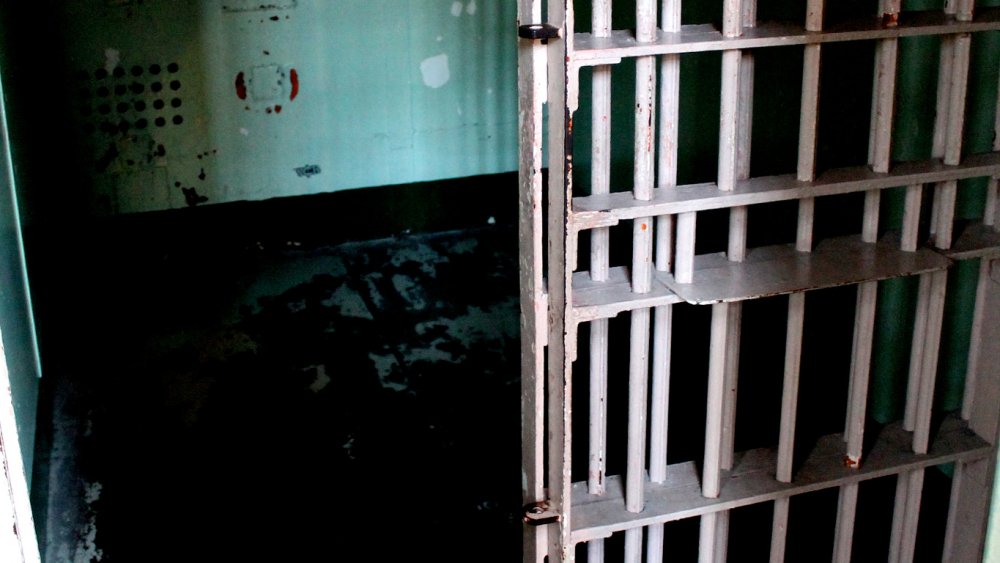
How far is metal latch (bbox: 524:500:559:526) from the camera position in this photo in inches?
65.4

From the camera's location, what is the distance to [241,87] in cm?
421

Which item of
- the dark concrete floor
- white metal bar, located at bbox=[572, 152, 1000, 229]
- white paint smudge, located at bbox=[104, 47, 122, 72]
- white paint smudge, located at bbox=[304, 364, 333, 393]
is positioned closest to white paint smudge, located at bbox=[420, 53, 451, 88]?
the dark concrete floor

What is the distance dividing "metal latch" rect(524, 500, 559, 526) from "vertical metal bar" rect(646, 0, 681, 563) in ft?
0.91

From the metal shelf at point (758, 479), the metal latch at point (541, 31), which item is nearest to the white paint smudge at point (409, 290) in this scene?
the metal shelf at point (758, 479)

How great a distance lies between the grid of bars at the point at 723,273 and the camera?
1.57m

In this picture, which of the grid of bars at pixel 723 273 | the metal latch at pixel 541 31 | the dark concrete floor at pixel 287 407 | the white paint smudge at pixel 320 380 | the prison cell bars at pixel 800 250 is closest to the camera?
the metal latch at pixel 541 31

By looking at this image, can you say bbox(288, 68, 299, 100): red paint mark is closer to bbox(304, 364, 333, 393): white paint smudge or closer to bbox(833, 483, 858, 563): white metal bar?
bbox(304, 364, 333, 393): white paint smudge

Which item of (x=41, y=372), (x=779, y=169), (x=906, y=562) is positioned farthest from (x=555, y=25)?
(x=41, y=372)

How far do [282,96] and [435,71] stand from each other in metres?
0.66

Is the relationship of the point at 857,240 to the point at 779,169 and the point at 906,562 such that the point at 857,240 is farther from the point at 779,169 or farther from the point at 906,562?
the point at 779,169

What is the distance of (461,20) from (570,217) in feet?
9.89

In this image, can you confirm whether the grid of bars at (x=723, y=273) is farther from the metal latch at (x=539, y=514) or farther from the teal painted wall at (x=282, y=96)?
the teal painted wall at (x=282, y=96)

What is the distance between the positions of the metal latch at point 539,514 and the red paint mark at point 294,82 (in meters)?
2.97

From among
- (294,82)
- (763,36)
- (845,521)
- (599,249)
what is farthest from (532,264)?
(294,82)
